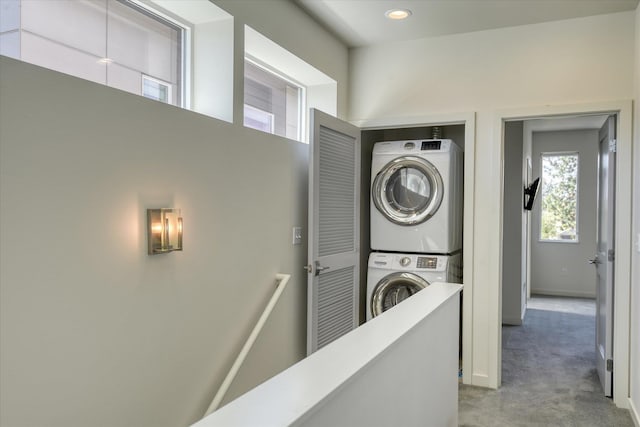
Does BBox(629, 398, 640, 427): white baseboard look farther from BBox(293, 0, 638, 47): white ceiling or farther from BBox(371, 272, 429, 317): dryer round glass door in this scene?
BBox(293, 0, 638, 47): white ceiling

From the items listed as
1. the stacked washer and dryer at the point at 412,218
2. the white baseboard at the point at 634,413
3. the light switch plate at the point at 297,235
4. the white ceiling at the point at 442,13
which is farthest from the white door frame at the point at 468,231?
the light switch plate at the point at 297,235

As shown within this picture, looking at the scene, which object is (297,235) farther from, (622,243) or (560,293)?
(560,293)

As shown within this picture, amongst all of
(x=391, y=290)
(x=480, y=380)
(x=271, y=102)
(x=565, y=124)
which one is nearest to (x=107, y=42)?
(x=271, y=102)

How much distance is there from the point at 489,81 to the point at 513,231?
2.56m

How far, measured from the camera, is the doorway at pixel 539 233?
3186mm

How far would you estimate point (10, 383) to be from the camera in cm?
146

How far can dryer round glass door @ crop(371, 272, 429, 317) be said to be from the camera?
3.81 meters

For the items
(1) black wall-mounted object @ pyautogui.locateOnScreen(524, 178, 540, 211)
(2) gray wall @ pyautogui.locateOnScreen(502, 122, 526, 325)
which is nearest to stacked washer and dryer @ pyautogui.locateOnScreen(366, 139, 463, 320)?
(2) gray wall @ pyautogui.locateOnScreen(502, 122, 526, 325)

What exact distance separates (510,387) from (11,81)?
3.54m

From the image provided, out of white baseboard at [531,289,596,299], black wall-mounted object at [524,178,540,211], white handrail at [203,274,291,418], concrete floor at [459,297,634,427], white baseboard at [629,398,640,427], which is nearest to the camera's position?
white handrail at [203,274,291,418]

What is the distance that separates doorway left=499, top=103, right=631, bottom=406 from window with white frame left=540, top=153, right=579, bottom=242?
0.12ft

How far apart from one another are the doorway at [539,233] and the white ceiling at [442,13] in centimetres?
65

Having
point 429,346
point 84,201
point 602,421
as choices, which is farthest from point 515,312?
point 84,201

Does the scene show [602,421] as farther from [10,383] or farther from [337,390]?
[10,383]
